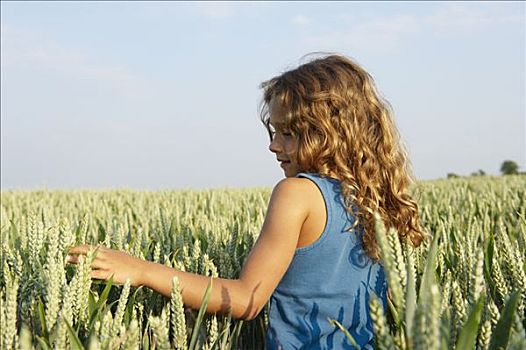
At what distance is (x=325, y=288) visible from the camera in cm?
171

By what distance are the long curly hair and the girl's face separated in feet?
0.06

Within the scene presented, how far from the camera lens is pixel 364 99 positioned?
1981 mm

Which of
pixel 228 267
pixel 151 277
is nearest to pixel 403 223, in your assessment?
pixel 228 267

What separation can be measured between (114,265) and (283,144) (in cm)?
61

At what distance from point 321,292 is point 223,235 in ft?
3.05

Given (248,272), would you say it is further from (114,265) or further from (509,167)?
(509,167)

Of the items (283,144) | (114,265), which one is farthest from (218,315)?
(283,144)

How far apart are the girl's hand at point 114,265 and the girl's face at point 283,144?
20.6 inches

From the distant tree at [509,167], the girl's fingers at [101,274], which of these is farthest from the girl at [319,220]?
the distant tree at [509,167]

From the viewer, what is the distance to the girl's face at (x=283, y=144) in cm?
191

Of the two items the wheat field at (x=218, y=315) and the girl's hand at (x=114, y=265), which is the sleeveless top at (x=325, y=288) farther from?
the girl's hand at (x=114, y=265)

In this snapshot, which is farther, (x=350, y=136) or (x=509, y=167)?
(x=509, y=167)

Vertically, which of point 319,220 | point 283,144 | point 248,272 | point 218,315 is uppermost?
point 283,144

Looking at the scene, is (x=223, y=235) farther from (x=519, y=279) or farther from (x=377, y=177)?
(x=519, y=279)
